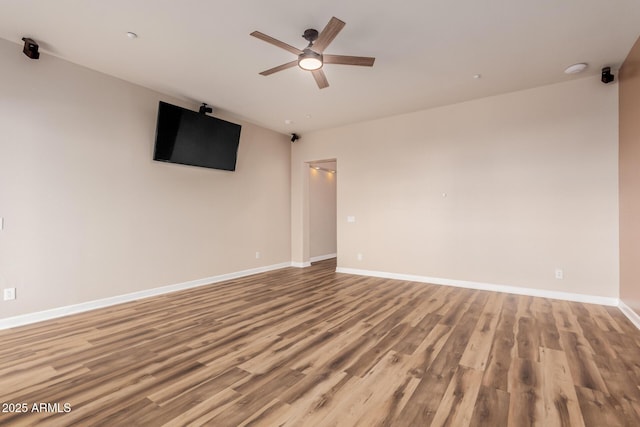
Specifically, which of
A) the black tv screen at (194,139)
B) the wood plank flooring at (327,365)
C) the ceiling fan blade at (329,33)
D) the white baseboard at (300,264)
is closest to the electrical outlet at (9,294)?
the wood plank flooring at (327,365)

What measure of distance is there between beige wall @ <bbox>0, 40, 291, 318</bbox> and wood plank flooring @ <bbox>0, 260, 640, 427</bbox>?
52 cm

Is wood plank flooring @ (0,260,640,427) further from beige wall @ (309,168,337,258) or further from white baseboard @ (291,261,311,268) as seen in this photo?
beige wall @ (309,168,337,258)

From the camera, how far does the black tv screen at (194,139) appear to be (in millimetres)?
4125

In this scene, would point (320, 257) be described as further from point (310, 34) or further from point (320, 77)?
point (310, 34)

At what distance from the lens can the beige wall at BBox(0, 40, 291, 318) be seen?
10.1 ft

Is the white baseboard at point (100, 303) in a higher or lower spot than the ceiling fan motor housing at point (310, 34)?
lower

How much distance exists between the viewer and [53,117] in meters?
3.30

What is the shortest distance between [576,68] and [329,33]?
3234 mm

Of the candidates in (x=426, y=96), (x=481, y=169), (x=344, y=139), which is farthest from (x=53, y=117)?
(x=481, y=169)

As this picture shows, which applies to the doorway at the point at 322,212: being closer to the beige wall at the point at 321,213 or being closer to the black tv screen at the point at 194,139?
the beige wall at the point at 321,213

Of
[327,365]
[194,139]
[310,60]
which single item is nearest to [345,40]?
[310,60]

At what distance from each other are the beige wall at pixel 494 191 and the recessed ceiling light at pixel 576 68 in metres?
0.37

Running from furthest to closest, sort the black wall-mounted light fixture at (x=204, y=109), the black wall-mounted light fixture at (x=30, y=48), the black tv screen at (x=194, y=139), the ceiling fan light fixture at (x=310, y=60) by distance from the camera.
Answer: the black wall-mounted light fixture at (x=204, y=109)
the black tv screen at (x=194, y=139)
the black wall-mounted light fixture at (x=30, y=48)
the ceiling fan light fixture at (x=310, y=60)

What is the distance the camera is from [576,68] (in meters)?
3.53
